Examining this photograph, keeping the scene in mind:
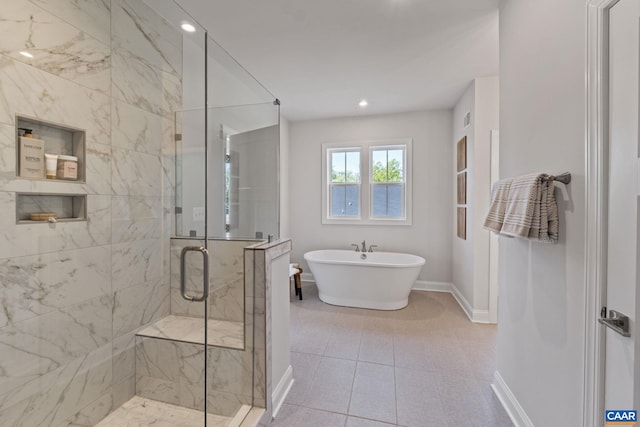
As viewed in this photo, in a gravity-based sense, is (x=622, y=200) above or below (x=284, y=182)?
below

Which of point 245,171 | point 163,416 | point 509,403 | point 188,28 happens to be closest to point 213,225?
point 245,171

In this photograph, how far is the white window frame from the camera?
4.36 m

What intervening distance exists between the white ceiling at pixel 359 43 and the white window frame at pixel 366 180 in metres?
0.87

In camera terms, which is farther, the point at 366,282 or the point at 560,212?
the point at 366,282

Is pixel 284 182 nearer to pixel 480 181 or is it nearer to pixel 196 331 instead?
pixel 480 181

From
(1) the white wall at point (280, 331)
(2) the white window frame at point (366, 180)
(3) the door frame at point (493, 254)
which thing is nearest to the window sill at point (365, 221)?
(2) the white window frame at point (366, 180)

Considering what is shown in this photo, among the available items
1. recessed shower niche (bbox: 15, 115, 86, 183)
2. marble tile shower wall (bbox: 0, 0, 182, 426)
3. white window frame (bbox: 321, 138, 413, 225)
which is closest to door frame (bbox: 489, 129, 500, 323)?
white window frame (bbox: 321, 138, 413, 225)

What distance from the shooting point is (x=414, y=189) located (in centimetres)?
436

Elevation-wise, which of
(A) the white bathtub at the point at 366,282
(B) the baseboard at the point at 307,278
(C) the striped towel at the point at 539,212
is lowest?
(B) the baseboard at the point at 307,278

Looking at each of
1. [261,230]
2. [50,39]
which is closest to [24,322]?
[261,230]

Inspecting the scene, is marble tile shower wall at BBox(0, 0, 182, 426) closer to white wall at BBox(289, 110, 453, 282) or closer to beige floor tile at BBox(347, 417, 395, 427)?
beige floor tile at BBox(347, 417, 395, 427)

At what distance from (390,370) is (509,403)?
79cm

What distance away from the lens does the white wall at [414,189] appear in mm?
4227

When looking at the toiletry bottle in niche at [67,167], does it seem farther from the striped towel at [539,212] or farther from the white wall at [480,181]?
the white wall at [480,181]
